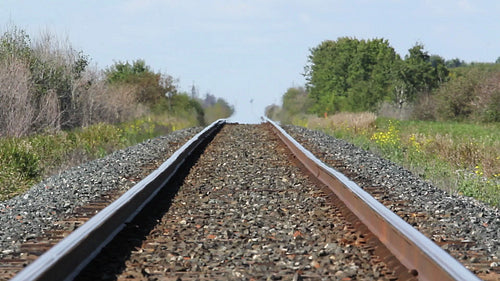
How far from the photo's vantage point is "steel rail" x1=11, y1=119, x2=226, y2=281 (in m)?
3.49

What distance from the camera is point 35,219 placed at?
5.81 meters

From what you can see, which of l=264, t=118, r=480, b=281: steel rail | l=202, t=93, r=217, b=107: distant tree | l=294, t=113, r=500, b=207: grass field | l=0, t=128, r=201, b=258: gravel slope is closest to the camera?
l=264, t=118, r=480, b=281: steel rail

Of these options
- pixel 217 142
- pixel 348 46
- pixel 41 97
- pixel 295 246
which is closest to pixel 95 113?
pixel 41 97

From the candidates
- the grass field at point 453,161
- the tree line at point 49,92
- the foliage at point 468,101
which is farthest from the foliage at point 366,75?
the grass field at point 453,161

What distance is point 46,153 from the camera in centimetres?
1222

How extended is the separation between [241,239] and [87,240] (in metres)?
1.18

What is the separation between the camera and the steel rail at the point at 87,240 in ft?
11.5

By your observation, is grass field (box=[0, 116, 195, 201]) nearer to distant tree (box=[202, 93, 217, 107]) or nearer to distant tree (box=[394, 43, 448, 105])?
distant tree (box=[394, 43, 448, 105])

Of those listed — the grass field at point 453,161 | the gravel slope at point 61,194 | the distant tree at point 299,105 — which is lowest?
the grass field at point 453,161

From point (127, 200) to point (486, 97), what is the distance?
80.7 feet

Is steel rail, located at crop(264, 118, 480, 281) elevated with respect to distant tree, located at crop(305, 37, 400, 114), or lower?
lower

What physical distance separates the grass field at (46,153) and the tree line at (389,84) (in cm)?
1627

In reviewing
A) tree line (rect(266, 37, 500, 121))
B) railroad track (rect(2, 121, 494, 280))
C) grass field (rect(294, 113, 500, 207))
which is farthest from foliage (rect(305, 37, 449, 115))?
railroad track (rect(2, 121, 494, 280))

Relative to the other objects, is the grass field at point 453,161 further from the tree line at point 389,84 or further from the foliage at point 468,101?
the tree line at point 389,84
